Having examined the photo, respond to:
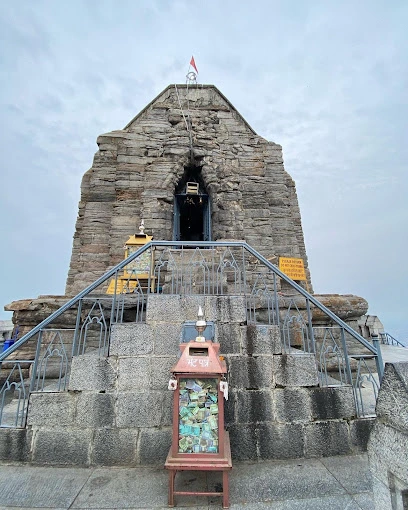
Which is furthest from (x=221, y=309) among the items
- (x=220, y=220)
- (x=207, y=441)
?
(x=220, y=220)

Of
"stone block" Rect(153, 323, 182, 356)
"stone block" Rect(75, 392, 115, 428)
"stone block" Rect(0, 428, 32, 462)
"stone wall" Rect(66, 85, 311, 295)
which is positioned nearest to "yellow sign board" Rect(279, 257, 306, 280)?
"stone wall" Rect(66, 85, 311, 295)

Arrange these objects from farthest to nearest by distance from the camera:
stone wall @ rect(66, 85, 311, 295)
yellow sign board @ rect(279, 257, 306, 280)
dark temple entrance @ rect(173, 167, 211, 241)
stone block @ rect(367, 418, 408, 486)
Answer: dark temple entrance @ rect(173, 167, 211, 241), stone wall @ rect(66, 85, 311, 295), yellow sign board @ rect(279, 257, 306, 280), stone block @ rect(367, 418, 408, 486)

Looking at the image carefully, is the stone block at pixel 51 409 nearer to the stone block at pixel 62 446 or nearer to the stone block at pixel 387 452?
the stone block at pixel 62 446

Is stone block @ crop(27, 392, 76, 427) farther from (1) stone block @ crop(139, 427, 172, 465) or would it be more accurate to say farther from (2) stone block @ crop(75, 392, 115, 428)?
(1) stone block @ crop(139, 427, 172, 465)

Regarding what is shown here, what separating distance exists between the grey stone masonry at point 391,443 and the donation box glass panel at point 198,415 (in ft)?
4.86

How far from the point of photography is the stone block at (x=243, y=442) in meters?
3.47

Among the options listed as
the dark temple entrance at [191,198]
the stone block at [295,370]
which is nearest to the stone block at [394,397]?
the stone block at [295,370]

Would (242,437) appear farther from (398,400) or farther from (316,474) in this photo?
(398,400)

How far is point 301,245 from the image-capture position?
993 centimetres

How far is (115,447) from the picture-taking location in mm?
3473

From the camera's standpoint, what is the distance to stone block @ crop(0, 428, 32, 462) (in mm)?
3461

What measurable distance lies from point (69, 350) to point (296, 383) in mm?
4553

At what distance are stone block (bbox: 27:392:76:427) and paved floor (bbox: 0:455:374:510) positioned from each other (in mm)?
497

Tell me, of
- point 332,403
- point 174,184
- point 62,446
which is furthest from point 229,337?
point 174,184
